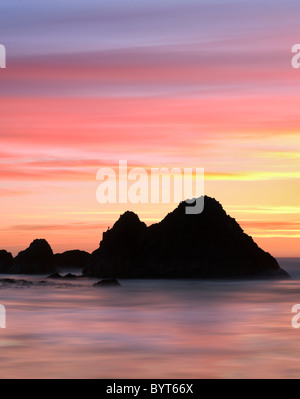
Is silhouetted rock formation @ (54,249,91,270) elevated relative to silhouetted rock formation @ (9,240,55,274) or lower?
lower

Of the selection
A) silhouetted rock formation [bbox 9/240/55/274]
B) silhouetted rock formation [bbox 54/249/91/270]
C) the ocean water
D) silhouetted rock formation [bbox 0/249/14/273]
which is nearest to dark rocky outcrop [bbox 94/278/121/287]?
the ocean water

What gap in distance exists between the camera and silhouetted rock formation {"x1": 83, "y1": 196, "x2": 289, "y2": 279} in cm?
12225

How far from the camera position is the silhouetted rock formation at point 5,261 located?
16525 centimetres

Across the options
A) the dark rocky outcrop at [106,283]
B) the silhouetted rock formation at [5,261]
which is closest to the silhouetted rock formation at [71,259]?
the silhouetted rock formation at [5,261]

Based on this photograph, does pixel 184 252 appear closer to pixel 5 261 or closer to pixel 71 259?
pixel 5 261

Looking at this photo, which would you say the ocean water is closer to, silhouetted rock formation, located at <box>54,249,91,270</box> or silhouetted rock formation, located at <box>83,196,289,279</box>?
silhouetted rock formation, located at <box>83,196,289,279</box>

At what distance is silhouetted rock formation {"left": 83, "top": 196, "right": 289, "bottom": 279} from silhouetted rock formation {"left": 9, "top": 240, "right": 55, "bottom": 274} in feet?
88.3

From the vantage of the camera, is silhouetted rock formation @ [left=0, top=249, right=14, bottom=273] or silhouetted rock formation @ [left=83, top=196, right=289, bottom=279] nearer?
silhouetted rock formation @ [left=83, top=196, right=289, bottom=279]

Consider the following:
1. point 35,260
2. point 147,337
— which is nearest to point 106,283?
point 147,337

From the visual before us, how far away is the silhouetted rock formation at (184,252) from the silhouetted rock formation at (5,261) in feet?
141

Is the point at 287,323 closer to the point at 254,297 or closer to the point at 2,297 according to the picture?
the point at 254,297

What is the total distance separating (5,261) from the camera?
547 feet

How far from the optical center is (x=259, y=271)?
122188mm
